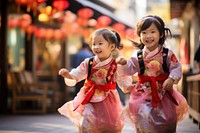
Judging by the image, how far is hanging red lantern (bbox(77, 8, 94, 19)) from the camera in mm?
13492

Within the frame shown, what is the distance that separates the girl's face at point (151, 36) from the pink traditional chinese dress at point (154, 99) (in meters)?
0.09

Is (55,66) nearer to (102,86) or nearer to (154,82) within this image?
(102,86)

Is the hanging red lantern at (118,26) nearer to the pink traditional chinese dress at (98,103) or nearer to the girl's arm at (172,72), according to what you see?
the pink traditional chinese dress at (98,103)

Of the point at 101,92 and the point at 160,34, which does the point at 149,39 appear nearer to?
the point at 160,34

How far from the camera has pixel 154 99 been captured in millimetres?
5004

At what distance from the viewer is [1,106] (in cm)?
1279

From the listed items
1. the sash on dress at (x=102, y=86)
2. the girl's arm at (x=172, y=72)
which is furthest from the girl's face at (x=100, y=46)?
the girl's arm at (x=172, y=72)

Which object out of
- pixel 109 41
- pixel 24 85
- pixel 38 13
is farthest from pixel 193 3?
pixel 109 41

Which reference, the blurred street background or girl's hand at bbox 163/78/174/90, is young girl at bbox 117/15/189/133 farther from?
the blurred street background

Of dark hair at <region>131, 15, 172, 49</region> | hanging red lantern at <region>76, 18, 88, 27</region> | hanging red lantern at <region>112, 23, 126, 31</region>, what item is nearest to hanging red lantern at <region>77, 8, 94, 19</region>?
hanging red lantern at <region>76, 18, 88, 27</region>

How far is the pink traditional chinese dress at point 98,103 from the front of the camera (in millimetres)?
5320

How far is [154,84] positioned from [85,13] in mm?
9310

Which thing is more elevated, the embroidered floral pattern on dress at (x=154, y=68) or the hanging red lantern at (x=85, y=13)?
the hanging red lantern at (x=85, y=13)

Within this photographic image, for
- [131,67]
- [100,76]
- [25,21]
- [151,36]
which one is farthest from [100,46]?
[25,21]
